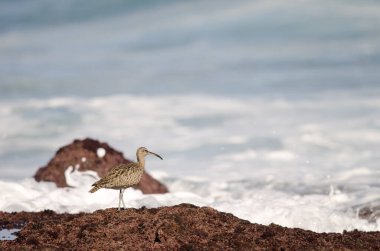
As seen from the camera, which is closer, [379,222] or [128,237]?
[128,237]

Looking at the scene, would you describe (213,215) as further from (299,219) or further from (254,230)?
(299,219)

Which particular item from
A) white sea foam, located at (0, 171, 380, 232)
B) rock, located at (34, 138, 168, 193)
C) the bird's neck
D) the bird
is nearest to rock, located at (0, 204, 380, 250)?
the bird

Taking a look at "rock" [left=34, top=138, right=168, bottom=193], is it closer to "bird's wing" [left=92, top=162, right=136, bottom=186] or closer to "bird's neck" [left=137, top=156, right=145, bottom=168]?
"bird's neck" [left=137, top=156, right=145, bottom=168]

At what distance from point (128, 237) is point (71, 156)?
32.2 m

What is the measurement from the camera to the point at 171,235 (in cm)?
2256

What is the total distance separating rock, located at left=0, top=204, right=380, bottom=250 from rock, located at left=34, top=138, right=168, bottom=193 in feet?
91.0

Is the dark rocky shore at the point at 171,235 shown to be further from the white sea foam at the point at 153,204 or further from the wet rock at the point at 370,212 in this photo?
the wet rock at the point at 370,212

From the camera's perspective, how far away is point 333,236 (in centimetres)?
2431

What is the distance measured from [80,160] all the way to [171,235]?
1266 inches

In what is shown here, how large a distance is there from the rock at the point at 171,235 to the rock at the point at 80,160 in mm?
27736

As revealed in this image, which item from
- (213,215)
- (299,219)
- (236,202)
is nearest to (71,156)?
(236,202)

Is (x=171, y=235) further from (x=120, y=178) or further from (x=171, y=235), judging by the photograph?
(x=120, y=178)

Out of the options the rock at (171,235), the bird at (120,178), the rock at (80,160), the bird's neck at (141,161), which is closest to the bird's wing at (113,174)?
the bird at (120,178)

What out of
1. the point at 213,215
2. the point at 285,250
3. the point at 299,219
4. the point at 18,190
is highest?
the point at 18,190
